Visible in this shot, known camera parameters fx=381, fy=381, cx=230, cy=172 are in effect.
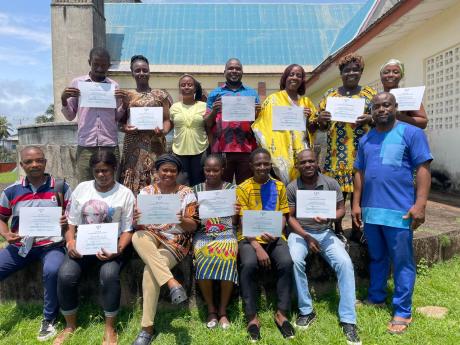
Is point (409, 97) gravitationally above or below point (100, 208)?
above

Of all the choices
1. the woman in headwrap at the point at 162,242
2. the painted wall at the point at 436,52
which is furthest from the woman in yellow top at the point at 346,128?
the painted wall at the point at 436,52

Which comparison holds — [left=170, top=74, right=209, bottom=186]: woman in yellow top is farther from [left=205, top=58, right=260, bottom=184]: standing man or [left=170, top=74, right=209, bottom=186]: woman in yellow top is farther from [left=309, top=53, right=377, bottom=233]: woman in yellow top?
[left=309, top=53, right=377, bottom=233]: woman in yellow top

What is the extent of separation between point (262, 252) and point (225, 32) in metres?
18.0

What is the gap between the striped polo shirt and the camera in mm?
3275

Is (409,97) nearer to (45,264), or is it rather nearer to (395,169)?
(395,169)

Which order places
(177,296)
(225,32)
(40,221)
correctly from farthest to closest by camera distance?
(225,32) → (40,221) → (177,296)

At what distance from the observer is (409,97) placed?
3361mm

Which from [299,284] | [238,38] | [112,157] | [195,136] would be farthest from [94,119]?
[238,38]

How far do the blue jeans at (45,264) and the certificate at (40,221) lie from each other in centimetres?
19

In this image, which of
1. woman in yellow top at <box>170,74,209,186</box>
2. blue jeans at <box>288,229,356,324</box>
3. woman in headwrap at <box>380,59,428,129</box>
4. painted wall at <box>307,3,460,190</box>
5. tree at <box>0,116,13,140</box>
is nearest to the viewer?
blue jeans at <box>288,229,356,324</box>

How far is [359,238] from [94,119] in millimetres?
2833

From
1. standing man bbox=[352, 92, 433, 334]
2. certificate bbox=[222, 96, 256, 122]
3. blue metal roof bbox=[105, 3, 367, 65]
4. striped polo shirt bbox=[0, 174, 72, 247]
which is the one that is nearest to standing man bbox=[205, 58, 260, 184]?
certificate bbox=[222, 96, 256, 122]

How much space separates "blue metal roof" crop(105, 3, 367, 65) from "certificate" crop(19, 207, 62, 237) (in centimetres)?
1515

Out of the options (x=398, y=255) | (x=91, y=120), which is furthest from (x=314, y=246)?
(x=91, y=120)
